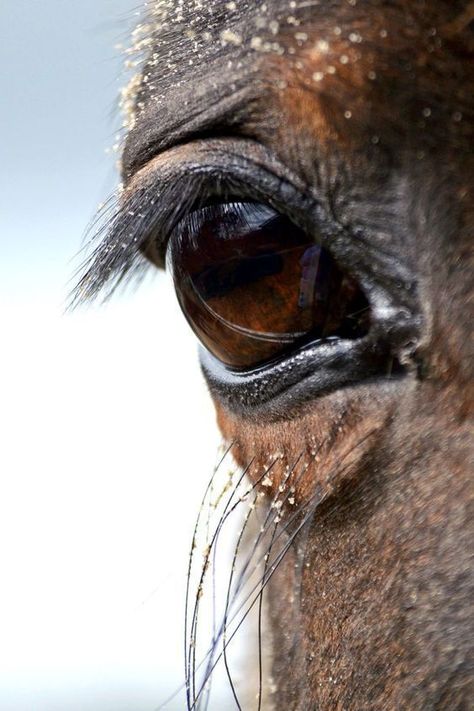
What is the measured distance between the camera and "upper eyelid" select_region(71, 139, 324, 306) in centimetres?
146

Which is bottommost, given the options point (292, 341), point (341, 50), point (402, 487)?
point (402, 487)

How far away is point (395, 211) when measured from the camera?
1.40m

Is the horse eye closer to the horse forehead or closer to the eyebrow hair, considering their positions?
the eyebrow hair

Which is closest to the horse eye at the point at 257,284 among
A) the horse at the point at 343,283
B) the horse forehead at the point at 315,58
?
the horse at the point at 343,283

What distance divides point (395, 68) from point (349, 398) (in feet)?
1.34

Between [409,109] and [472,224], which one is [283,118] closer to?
[409,109]

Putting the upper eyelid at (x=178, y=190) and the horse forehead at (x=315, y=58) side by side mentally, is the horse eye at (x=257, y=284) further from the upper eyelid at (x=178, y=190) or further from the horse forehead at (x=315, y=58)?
the horse forehead at (x=315, y=58)

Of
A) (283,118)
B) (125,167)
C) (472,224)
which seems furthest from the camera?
(125,167)

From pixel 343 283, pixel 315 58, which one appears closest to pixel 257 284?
pixel 343 283

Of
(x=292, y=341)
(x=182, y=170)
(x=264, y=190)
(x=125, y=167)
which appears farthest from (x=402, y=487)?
(x=125, y=167)

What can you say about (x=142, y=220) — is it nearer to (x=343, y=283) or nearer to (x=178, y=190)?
(x=178, y=190)

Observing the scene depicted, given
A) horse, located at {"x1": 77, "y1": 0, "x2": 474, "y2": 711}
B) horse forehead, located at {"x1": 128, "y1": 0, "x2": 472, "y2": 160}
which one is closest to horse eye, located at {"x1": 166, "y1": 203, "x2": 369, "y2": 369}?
horse, located at {"x1": 77, "y1": 0, "x2": 474, "y2": 711}

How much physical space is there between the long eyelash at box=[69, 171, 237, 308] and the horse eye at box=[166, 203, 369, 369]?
3 cm

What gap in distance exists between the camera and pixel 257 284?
1572 millimetres
